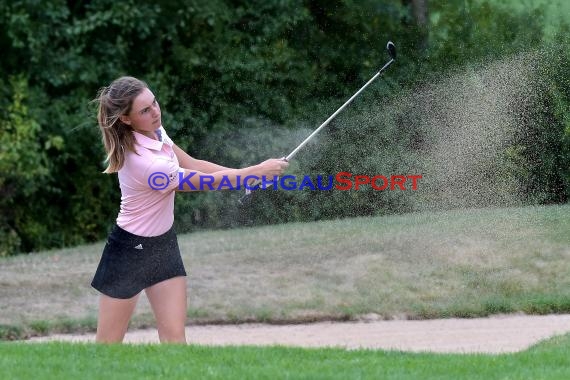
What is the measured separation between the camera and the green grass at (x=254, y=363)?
414 cm

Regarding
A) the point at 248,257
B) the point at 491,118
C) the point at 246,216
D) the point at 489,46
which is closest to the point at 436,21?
the point at 489,46

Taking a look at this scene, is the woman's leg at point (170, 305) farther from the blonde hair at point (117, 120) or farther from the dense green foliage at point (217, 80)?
the dense green foliage at point (217, 80)

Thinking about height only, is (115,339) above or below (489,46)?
below

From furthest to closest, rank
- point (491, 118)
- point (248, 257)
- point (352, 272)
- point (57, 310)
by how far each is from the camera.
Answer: point (491, 118) → point (248, 257) → point (352, 272) → point (57, 310)

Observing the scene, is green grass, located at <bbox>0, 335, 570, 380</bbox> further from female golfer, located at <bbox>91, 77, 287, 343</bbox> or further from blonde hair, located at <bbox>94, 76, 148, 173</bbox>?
blonde hair, located at <bbox>94, 76, 148, 173</bbox>

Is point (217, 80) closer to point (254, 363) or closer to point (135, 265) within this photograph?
point (135, 265)

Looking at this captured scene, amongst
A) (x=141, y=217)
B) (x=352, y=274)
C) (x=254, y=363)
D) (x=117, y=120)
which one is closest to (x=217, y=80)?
(x=352, y=274)

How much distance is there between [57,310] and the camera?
7109 mm

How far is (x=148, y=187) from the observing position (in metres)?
4.49

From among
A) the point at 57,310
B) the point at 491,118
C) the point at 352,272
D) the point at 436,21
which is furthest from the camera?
the point at 436,21

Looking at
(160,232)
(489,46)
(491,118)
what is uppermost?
(489,46)

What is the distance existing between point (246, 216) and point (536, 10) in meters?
3.44

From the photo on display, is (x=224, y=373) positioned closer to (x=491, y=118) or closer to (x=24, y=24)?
(x=491, y=118)

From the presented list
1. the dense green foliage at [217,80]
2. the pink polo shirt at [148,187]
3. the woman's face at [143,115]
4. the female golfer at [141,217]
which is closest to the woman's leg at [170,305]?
the female golfer at [141,217]
